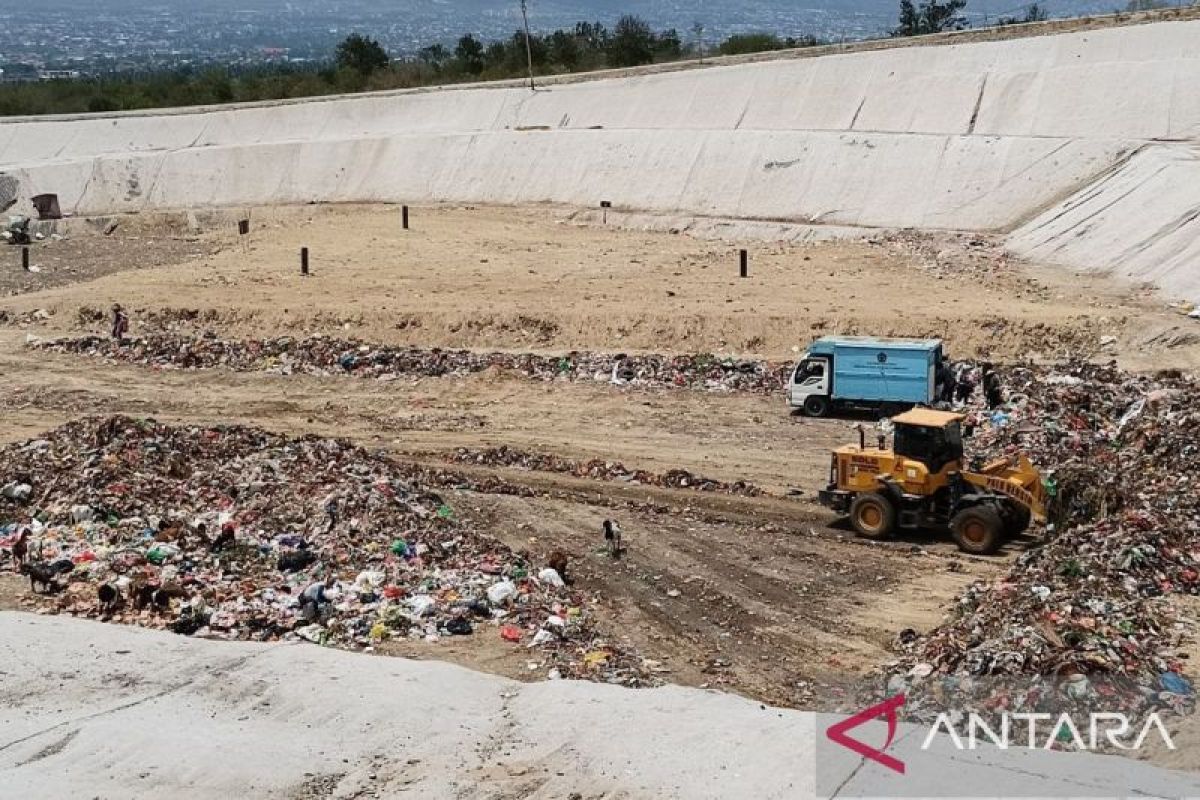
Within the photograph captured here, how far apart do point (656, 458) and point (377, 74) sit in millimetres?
54014

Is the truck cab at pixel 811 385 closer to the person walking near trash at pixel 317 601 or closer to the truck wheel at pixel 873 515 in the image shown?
the truck wheel at pixel 873 515

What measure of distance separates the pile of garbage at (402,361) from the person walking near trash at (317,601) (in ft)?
38.1

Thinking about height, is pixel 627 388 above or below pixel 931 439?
below

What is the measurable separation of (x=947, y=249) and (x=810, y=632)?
2202 centimetres

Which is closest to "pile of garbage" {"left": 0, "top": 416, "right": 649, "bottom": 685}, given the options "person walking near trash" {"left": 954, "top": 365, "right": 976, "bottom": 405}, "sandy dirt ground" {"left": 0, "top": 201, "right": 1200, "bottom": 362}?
"person walking near trash" {"left": 954, "top": 365, "right": 976, "bottom": 405}

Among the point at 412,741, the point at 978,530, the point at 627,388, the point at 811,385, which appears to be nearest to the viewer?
the point at 412,741

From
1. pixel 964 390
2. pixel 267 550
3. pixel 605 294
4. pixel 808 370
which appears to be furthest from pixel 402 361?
pixel 267 550

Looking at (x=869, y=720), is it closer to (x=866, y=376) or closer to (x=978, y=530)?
(x=978, y=530)

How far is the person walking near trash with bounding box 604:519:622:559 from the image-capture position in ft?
60.7

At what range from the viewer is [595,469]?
22.5 metres

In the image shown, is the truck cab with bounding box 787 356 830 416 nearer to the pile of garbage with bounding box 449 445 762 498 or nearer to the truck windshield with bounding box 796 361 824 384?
the truck windshield with bounding box 796 361 824 384

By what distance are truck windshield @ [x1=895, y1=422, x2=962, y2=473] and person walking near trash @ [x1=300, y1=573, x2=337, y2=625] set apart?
22.2ft

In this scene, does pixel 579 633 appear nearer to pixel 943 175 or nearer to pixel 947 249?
pixel 947 249

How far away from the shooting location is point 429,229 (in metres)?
44.3
